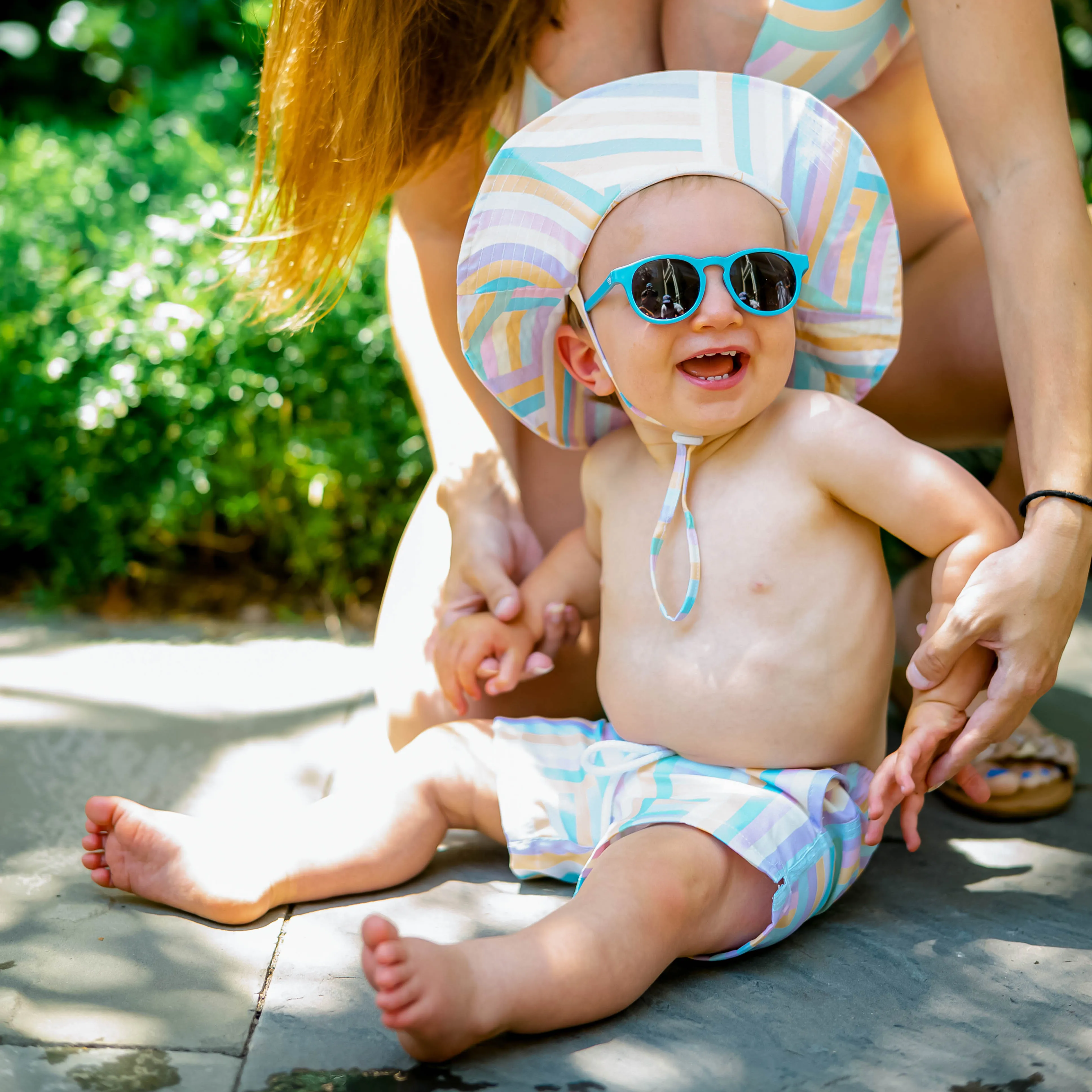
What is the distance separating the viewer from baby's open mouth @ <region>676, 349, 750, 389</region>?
1.51 meters

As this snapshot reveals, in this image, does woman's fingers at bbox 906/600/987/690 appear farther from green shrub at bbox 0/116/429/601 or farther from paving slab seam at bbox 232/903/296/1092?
green shrub at bbox 0/116/429/601

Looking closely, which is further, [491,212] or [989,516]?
[491,212]

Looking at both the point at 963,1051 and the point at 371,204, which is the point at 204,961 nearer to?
the point at 963,1051

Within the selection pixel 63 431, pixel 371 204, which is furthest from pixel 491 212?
pixel 63 431

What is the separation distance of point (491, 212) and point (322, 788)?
942 millimetres

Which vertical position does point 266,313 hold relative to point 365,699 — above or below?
above

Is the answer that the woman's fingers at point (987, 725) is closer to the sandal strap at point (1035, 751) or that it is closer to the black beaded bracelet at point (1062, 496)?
the black beaded bracelet at point (1062, 496)

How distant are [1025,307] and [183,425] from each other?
1.85 meters

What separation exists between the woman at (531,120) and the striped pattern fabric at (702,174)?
Result: 0.53ft

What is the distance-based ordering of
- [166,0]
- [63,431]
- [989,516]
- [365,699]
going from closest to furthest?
[989,516] < [365,699] < [63,431] < [166,0]

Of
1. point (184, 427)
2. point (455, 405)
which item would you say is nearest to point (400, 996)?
point (455, 405)

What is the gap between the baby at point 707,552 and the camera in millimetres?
1454

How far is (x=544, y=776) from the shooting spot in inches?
66.0

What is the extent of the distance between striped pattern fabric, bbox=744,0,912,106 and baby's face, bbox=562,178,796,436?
38cm
